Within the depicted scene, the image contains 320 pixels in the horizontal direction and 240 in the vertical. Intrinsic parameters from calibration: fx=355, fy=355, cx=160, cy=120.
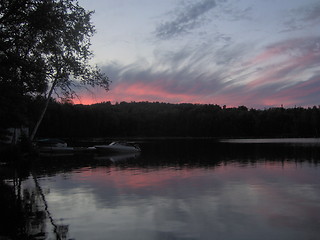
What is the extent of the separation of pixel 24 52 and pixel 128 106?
577 feet

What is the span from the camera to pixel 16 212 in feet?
38.2

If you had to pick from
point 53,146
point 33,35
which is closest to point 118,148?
point 53,146

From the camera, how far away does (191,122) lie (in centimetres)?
16112

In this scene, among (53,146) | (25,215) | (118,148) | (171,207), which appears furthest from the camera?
(53,146)

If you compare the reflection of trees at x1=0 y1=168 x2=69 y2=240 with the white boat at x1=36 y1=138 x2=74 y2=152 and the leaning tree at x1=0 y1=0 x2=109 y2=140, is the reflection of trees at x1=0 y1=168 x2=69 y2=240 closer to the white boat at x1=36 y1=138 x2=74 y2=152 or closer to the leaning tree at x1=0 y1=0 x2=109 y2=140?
the leaning tree at x1=0 y1=0 x2=109 y2=140

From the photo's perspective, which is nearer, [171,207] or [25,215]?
[25,215]

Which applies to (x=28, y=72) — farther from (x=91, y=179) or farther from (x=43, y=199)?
(x=91, y=179)

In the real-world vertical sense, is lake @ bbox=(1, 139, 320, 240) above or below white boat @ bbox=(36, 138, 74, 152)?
below

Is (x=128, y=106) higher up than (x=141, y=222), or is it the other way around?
(x=128, y=106)

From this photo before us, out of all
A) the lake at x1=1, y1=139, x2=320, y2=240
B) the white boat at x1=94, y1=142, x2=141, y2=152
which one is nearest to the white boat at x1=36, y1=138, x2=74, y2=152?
the white boat at x1=94, y1=142, x2=141, y2=152

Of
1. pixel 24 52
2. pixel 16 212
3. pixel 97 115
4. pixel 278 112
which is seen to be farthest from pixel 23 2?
pixel 278 112

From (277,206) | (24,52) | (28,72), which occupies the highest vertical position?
(24,52)

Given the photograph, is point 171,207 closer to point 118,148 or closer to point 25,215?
point 25,215

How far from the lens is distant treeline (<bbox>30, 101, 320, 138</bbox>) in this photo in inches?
5458
